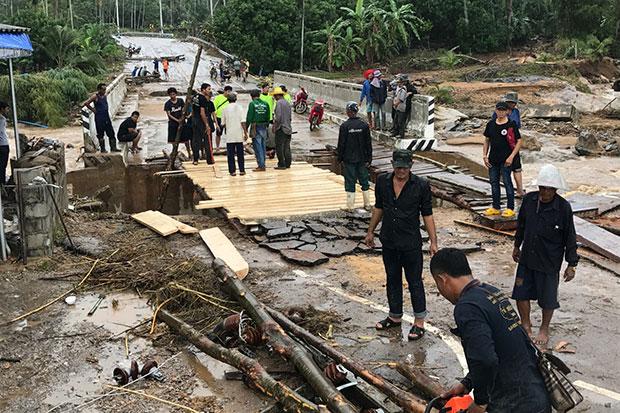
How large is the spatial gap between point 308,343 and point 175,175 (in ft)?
28.2

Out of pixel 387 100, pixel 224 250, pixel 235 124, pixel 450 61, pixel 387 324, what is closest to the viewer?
pixel 387 324

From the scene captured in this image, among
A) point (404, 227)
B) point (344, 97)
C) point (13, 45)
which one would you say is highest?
point (13, 45)

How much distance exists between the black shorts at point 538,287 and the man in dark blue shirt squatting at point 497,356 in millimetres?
2590

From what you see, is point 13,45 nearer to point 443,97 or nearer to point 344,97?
point 344,97

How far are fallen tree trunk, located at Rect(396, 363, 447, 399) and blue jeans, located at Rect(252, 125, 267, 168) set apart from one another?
27.2 ft

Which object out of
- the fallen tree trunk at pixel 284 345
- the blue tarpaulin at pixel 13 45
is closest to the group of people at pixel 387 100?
the blue tarpaulin at pixel 13 45

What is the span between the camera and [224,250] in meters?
8.73

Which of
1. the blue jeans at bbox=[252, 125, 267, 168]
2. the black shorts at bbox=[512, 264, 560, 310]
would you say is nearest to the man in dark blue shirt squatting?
the black shorts at bbox=[512, 264, 560, 310]

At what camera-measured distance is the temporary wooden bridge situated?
1070cm

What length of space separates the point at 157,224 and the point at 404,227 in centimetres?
491

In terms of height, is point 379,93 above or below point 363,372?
above

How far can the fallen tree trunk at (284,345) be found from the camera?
A: 4.79 metres

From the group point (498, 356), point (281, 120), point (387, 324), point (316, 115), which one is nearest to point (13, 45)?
point (281, 120)

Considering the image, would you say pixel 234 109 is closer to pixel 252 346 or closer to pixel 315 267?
pixel 315 267
